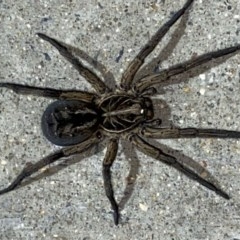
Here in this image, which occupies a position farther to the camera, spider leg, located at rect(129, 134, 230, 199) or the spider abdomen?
spider leg, located at rect(129, 134, 230, 199)

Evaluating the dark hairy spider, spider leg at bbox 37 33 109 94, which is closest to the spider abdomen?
the dark hairy spider

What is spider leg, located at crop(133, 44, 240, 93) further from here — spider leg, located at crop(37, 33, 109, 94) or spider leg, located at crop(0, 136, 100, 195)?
spider leg, located at crop(0, 136, 100, 195)

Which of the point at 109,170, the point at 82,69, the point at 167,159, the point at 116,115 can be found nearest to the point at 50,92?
the point at 82,69

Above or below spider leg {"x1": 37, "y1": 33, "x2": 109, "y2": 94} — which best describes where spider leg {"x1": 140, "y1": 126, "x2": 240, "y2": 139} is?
below

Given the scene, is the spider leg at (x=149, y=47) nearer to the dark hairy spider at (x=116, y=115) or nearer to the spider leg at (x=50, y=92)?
the dark hairy spider at (x=116, y=115)

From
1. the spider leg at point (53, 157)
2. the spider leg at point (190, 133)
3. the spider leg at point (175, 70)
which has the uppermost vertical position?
the spider leg at point (175, 70)

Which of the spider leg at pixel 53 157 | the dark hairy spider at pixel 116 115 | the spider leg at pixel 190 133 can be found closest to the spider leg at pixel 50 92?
the dark hairy spider at pixel 116 115

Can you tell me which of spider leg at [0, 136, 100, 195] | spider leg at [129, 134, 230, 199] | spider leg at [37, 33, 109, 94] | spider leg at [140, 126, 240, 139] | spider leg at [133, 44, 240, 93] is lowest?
spider leg at [0, 136, 100, 195]
